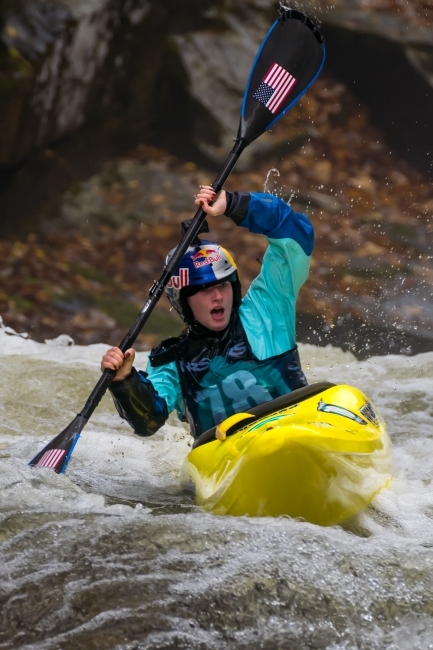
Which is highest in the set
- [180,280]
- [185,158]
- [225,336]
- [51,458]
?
[185,158]

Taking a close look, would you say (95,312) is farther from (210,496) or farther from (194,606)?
(194,606)

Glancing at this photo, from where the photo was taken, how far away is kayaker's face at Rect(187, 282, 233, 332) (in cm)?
333

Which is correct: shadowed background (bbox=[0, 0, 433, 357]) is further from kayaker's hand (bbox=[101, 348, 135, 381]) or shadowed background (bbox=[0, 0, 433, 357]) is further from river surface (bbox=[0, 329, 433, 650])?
river surface (bbox=[0, 329, 433, 650])

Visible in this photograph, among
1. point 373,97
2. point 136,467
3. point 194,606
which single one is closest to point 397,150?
point 373,97

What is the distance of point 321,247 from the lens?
28.4 feet

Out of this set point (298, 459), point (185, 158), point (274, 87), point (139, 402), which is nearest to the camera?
point (298, 459)

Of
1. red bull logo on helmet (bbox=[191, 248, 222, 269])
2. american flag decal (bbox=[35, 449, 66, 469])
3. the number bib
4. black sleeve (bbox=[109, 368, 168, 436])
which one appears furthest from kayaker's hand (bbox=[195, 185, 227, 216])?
american flag decal (bbox=[35, 449, 66, 469])

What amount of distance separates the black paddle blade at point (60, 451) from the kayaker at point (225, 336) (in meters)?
0.22

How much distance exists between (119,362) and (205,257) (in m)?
0.55

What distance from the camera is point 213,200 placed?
3.36 metres

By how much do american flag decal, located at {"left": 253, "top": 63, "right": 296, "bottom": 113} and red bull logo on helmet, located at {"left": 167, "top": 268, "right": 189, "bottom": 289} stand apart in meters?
1.00

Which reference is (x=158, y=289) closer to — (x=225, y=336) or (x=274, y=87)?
(x=225, y=336)

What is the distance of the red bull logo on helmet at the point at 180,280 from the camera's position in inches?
132

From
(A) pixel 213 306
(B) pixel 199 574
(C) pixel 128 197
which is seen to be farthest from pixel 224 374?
(C) pixel 128 197
